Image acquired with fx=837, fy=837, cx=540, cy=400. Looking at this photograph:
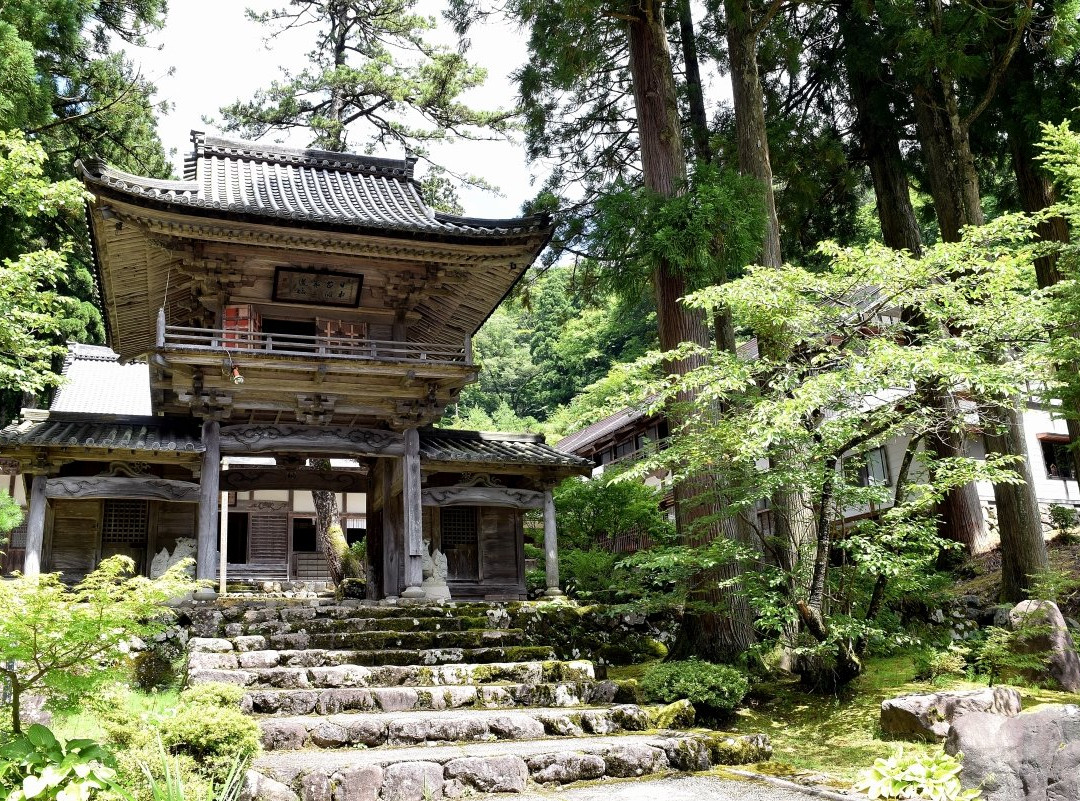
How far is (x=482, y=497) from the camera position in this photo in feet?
51.2

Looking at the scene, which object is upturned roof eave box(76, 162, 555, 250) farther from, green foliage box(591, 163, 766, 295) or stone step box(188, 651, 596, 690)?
stone step box(188, 651, 596, 690)

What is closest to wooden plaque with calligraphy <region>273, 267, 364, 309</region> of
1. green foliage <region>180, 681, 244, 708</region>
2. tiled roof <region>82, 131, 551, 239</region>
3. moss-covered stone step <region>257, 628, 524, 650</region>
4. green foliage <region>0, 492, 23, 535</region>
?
tiled roof <region>82, 131, 551, 239</region>

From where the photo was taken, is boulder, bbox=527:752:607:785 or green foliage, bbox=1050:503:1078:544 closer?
boulder, bbox=527:752:607:785

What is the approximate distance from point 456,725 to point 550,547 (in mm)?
8213

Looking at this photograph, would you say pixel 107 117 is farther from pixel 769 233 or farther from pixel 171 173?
pixel 769 233

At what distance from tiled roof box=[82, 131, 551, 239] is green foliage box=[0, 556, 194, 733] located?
26.9 ft

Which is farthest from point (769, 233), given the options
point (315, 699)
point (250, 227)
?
point (315, 699)

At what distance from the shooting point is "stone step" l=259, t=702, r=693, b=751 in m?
6.58

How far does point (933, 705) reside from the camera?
7355mm

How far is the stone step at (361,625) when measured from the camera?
10180 millimetres

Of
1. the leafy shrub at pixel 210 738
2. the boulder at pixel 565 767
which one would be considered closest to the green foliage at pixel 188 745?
the leafy shrub at pixel 210 738

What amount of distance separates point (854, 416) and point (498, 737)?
455 centimetres

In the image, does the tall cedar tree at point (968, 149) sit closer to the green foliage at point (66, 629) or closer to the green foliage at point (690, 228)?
the green foliage at point (690, 228)

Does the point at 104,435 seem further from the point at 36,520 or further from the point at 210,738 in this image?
the point at 210,738
